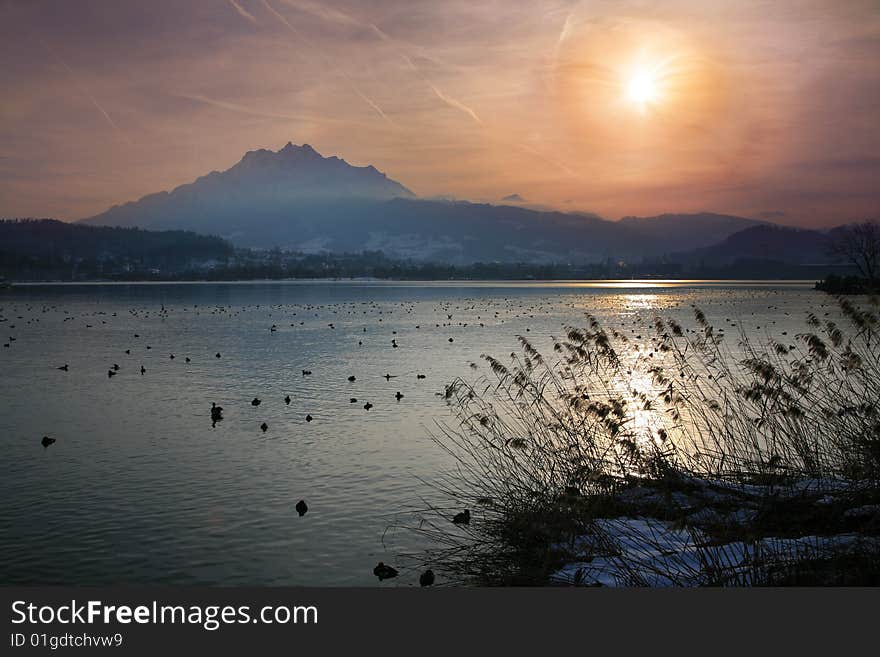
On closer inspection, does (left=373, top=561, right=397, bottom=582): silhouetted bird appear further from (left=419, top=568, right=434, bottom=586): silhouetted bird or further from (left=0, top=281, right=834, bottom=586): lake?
(left=419, top=568, right=434, bottom=586): silhouetted bird

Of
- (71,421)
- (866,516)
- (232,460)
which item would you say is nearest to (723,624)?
(866,516)

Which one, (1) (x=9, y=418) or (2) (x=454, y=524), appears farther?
(1) (x=9, y=418)

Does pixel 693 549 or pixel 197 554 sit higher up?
pixel 693 549

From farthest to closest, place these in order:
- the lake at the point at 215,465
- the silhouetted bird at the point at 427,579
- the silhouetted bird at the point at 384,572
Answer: the lake at the point at 215,465 < the silhouetted bird at the point at 384,572 < the silhouetted bird at the point at 427,579

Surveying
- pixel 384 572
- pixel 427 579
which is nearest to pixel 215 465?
pixel 384 572

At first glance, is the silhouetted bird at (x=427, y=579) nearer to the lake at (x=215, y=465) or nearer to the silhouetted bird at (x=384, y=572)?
the lake at (x=215, y=465)

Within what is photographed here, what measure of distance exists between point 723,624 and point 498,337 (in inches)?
1654

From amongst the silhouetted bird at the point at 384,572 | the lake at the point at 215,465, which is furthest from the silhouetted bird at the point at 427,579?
the silhouetted bird at the point at 384,572

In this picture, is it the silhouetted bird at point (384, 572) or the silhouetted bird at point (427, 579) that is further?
the silhouetted bird at point (384, 572)

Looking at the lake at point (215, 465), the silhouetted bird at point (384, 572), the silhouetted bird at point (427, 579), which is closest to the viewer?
the silhouetted bird at point (427, 579)

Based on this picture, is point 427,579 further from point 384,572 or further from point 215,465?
point 215,465

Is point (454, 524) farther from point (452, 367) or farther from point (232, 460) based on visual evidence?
point (452, 367)

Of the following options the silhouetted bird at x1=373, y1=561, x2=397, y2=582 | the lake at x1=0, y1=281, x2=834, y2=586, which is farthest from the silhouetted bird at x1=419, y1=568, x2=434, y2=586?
the silhouetted bird at x1=373, y1=561, x2=397, y2=582

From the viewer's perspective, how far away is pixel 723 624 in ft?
23.9
